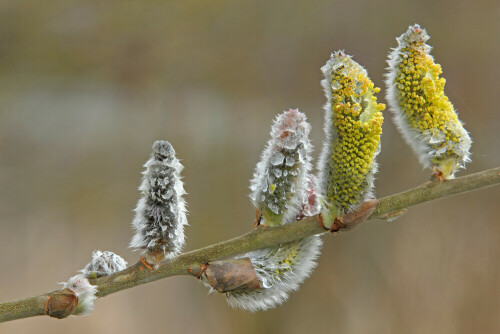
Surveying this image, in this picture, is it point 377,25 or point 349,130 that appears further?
point 377,25

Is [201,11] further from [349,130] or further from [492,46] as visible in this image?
[349,130]

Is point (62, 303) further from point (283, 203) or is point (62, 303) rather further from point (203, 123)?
point (203, 123)

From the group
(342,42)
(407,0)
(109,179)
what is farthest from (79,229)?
(407,0)

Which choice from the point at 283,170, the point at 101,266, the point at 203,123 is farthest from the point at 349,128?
the point at 203,123

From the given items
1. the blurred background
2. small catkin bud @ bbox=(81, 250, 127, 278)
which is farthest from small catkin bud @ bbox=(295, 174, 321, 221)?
the blurred background

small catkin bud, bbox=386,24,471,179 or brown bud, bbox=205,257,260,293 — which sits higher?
small catkin bud, bbox=386,24,471,179

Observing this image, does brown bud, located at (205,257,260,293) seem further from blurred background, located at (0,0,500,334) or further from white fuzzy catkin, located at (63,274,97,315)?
blurred background, located at (0,0,500,334)
